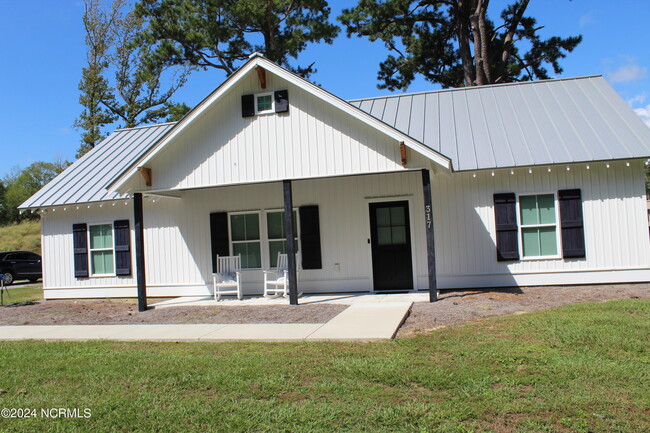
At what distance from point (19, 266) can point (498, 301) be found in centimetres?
2180

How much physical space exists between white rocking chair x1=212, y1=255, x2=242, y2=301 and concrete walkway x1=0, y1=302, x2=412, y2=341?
317cm

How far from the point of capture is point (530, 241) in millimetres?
11047

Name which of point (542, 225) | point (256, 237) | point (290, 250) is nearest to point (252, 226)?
point (256, 237)

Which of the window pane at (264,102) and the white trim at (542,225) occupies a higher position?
the window pane at (264,102)

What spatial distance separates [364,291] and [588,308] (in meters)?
4.99

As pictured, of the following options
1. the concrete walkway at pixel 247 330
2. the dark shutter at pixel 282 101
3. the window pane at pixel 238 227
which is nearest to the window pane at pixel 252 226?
the window pane at pixel 238 227

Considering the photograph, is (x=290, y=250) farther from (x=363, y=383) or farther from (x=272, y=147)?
(x=363, y=383)

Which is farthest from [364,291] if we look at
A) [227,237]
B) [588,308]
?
[588,308]

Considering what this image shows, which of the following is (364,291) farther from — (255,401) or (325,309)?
(255,401)

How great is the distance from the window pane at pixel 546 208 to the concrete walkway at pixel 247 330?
4.02 m

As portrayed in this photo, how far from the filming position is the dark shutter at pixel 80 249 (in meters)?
13.6

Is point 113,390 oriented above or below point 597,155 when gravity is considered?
below

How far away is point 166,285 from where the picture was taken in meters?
13.1

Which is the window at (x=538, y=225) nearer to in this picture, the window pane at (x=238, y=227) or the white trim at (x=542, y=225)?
the white trim at (x=542, y=225)
